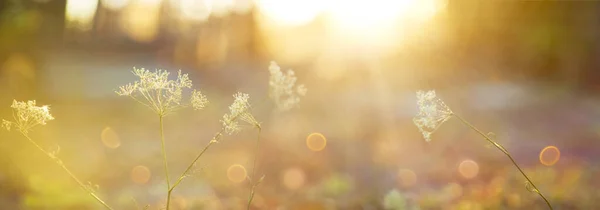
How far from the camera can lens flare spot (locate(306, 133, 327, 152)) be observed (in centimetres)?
605

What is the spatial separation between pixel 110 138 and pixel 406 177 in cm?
378

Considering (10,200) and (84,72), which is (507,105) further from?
(84,72)

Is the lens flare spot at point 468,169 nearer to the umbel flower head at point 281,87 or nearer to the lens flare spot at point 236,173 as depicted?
the lens flare spot at point 236,173

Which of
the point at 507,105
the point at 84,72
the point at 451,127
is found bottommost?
the point at 451,127

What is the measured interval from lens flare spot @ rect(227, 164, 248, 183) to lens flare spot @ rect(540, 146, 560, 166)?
3040mm

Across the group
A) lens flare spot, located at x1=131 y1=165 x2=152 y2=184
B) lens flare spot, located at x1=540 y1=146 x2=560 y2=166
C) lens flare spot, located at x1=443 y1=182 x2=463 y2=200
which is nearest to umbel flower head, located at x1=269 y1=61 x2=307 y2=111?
lens flare spot, located at x1=443 y1=182 x2=463 y2=200

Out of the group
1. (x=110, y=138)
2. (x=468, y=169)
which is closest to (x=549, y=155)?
(x=468, y=169)

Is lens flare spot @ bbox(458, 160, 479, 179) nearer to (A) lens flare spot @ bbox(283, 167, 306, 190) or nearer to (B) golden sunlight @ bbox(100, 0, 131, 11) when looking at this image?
(A) lens flare spot @ bbox(283, 167, 306, 190)

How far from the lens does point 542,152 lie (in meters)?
6.19

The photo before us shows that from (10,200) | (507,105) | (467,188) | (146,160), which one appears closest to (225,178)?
(146,160)

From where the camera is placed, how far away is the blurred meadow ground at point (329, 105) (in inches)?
172

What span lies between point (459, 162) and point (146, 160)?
3166mm

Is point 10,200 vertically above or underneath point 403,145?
underneath

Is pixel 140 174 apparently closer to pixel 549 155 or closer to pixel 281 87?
pixel 281 87
